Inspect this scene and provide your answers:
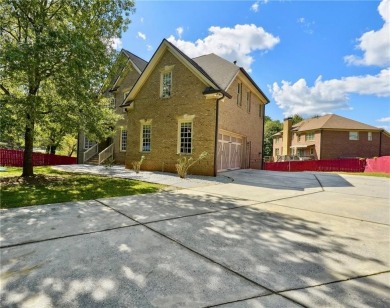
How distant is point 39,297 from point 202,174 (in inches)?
445

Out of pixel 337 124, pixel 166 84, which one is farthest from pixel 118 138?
pixel 337 124

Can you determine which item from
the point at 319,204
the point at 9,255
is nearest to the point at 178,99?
the point at 319,204

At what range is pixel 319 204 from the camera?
6.97m

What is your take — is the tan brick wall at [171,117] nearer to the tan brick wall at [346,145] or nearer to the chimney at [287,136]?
the tan brick wall at [346,145]

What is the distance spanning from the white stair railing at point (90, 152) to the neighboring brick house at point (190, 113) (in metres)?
7.13

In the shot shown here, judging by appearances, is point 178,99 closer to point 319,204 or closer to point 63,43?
point 63,43

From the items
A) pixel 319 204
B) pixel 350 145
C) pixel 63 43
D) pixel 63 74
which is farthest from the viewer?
pixel 350 145

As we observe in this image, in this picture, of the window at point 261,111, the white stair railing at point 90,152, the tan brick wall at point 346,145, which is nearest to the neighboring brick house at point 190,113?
the window at point 261,111

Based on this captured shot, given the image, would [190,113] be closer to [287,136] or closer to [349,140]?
[349,140]

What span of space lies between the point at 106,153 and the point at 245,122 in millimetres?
13042

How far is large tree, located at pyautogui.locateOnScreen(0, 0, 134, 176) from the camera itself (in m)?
8.41

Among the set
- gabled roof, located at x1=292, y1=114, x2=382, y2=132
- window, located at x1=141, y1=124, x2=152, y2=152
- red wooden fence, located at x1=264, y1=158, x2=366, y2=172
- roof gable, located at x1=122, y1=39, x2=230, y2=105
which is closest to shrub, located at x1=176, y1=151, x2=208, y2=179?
window, located at x1=141, y1=124, x2=152, y2=152

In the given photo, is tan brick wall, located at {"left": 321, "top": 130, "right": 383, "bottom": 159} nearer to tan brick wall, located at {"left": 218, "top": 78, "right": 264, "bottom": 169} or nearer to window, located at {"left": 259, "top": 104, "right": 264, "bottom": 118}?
window, located at {"left": 259, "top": 104, "right": 264, "bottom": 118}

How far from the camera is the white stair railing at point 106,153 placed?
21.6 m
